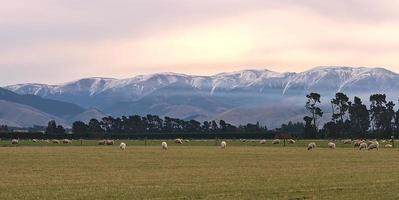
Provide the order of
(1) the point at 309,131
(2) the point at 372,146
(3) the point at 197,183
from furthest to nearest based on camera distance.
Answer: (1) the point at 309,131, (2) the point at 372,146, (3) the point at 197,183

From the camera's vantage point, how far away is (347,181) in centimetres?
3141

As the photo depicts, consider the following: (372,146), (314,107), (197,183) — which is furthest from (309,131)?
(197,183)

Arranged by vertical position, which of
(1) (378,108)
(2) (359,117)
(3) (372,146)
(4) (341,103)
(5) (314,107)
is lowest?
(3) (372,146)

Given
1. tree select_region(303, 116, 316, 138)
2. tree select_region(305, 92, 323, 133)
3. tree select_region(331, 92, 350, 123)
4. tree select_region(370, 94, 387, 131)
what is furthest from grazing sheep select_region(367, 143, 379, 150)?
tree select_region(370, 94, 387, 131)

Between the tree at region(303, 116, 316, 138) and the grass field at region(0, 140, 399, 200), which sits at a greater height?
the tree at region(303, 116, 316, 138)

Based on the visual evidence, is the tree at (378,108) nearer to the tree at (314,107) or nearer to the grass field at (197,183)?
the tree at (314,107)

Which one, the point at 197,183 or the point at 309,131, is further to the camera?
the point at 309,131

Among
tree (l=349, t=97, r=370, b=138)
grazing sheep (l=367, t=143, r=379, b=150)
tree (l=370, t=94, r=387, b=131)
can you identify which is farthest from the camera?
tree (l=370, t=94, r=387, b=131)

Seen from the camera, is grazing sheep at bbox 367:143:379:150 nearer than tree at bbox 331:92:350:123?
Yes

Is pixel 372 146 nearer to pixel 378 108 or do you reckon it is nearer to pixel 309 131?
pixel 309 131

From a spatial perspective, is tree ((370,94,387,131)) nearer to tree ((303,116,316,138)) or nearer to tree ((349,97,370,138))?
tree ((349,97,370,138))

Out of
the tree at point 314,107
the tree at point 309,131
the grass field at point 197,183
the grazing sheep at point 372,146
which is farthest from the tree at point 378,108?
the grass field at point 197,183

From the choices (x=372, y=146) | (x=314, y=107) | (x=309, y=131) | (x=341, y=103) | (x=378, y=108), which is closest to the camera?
(x=372, y=146)

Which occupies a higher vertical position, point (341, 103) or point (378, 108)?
point (341, 103)
